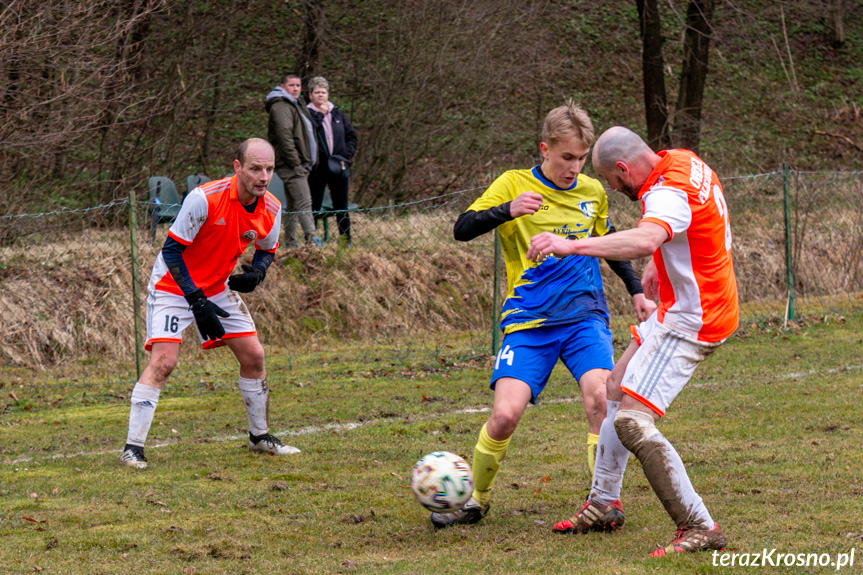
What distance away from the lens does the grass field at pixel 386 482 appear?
13.4 ft

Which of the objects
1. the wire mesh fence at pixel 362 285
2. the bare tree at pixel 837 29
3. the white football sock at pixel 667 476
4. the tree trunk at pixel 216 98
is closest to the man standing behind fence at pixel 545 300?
the white football sock at pixel 667 476

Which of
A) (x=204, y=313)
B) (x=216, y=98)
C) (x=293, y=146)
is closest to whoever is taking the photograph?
(x=204, y=313)

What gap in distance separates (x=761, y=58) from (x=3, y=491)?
28.2 meters

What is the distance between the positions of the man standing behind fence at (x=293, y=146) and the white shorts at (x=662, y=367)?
8.09 metres

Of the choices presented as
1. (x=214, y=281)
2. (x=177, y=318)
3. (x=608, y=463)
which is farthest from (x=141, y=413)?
(x=608, y=463)

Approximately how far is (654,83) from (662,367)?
16.5 metres

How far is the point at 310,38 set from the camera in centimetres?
1695

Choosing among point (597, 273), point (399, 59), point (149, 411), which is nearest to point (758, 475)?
point (597, 273)

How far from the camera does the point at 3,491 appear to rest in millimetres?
5434

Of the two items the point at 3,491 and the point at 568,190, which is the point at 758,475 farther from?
the point at 3,491

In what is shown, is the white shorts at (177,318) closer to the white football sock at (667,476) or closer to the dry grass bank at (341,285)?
the white football sock at (667,476)

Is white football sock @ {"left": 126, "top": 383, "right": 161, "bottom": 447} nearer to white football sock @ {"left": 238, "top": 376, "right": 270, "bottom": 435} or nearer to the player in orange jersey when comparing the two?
white football sock @ {"left": 238, "top": 376, "right": 270, "bottom": 435}

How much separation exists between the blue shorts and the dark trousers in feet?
25.6

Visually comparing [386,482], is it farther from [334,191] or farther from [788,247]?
[788,247]
